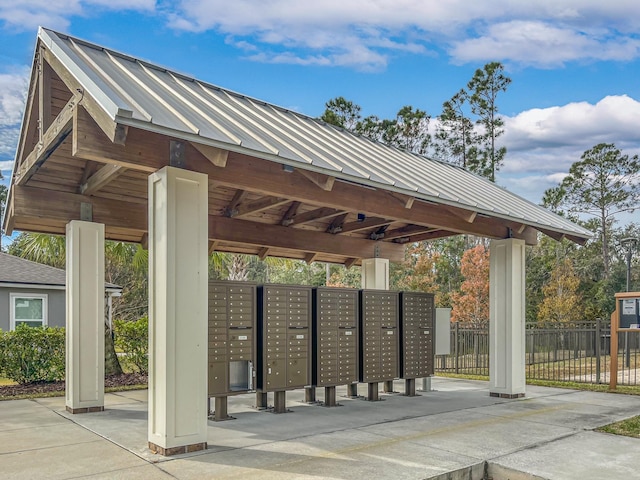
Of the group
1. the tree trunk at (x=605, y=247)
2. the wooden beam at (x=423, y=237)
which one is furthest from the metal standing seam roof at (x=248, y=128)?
the tree trunk at (x=605, y=247)

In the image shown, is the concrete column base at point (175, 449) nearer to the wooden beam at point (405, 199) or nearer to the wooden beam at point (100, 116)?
the wooden beam at point (100, 116)

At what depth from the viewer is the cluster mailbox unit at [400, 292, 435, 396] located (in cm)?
870

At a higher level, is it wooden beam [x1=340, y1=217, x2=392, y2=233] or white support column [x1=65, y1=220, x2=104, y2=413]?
wooden beam [x1=340, y1=217, x2=392, y2=233]

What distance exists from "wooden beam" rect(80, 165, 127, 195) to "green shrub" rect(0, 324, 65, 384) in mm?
4341

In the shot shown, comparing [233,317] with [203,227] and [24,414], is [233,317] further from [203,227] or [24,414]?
[24,414]

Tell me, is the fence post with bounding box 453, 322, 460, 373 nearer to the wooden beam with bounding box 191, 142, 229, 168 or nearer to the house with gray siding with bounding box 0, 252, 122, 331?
the house with gray siding with bounding box 0, 252, 122, 331

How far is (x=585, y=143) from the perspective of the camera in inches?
1150

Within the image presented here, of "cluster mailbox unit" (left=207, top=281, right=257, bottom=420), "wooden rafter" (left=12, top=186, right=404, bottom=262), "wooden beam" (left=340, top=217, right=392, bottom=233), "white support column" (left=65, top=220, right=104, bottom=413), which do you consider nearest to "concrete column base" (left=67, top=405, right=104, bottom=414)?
"white support column" (left=65, top=220, right=104, bottom=413)

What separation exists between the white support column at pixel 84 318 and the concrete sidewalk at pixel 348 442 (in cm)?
33

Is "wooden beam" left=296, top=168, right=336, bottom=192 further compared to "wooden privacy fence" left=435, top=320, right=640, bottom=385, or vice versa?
"wooden privacy fence" left=435, top=320, right=640, bottom=385

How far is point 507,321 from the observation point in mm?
8641

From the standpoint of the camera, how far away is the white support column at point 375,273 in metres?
10.9

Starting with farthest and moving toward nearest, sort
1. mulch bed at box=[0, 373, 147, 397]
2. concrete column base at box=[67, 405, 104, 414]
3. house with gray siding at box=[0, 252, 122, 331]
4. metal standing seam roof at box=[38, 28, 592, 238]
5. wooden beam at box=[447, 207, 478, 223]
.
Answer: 1. house with gray siding at box=[0, 252, 122, 331]
2. mulch bed at box=[0, 373, 147, 397]
3. wooden beam at box=[447, 207, 478, 223]
4. concrete column base at box=[67, 405, 104, 414]
5. metal standing seam roof at box=[38, 28, 592, 238]

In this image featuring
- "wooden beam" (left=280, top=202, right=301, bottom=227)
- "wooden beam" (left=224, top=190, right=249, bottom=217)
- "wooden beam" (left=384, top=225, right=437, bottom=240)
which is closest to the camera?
"wooden beam" (left=224, top=190, right=249, bottom=217)
